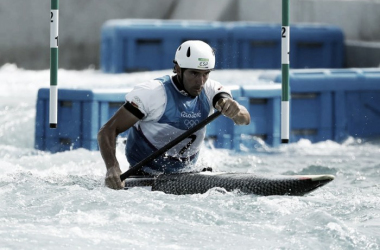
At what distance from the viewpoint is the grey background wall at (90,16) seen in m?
15.1

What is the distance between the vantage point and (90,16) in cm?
1605

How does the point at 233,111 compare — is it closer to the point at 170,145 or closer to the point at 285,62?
the point at 170,145

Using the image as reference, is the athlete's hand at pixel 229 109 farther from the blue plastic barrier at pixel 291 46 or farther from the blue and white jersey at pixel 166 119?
the blue plastic barrier at pixel 291 46

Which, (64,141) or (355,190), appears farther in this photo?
(64,141)

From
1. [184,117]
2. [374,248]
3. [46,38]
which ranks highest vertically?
[46,38]

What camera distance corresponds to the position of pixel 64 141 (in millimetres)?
8688

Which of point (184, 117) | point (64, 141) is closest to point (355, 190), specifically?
point (184, 117)

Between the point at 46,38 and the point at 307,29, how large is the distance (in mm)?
4538

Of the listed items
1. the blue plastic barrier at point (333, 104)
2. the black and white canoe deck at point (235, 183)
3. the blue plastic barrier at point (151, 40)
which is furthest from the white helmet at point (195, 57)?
the blue plastic barrier at point (151, 40)

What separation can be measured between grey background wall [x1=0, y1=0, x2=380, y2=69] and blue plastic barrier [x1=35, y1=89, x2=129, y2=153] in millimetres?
6878

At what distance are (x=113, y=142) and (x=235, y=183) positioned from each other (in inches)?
32.6

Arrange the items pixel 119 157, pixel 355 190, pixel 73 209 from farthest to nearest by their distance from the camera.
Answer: pixel 119 157, pixel 355 190, pixel 73 209

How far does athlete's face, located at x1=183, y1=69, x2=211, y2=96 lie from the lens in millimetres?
6156

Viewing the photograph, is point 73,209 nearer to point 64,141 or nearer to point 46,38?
point 64,141
